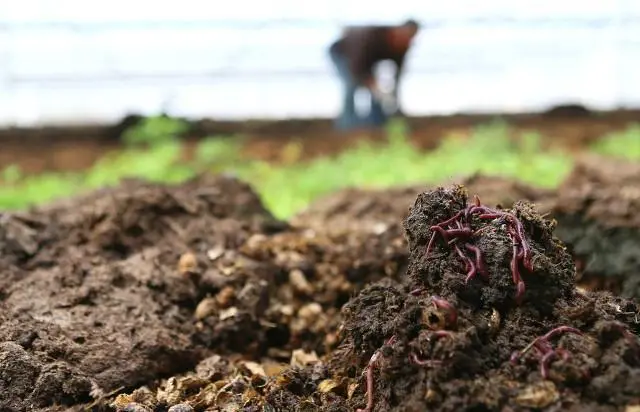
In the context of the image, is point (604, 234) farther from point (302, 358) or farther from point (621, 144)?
point (621, 144)

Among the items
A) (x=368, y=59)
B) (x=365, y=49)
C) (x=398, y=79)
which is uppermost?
(x=365, y=49)

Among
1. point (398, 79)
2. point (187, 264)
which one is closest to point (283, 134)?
point (398, 79)

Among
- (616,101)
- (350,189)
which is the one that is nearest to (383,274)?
(350,189)

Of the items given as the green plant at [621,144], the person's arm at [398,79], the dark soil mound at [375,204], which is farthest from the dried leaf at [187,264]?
the person's arm at [398,79]

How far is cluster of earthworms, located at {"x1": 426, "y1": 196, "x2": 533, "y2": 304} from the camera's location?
2039 mm

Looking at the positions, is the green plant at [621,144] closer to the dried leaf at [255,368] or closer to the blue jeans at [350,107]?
the blue jeans at [350,107]

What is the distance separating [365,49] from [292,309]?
5.97 metres

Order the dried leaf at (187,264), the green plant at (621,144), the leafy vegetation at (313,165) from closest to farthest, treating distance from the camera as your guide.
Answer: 1. the dried leaf at (187,264)
2. the leafy vegetation at (313,165)
3. the green plant at (621,144)

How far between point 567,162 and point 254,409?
637 centimetres

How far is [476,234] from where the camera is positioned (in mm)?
2156

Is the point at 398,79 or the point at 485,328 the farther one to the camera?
the point at 398,79

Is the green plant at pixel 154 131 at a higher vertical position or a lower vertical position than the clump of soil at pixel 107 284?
higher

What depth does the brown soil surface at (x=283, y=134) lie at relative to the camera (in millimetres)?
8711

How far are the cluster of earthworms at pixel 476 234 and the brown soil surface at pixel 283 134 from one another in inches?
264
